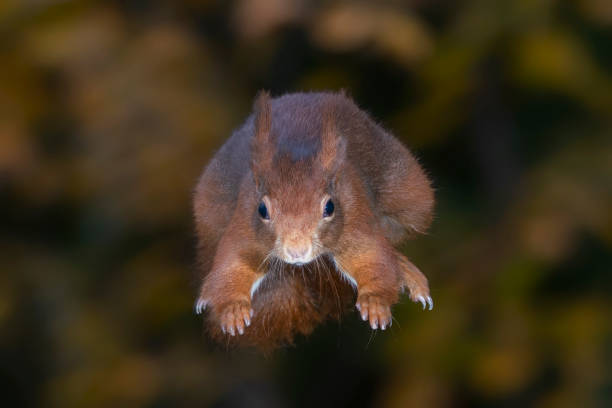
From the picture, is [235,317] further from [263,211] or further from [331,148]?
[331,148]

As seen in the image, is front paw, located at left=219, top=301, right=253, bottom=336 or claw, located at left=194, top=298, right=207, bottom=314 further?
claw, located at left=194, top=298, right=207, bottom=314

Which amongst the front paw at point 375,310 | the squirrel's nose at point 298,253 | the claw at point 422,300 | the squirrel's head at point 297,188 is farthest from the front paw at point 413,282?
the squirrel's nose at point 298,253

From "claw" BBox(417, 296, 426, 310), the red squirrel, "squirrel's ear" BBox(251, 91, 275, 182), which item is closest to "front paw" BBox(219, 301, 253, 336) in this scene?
the red squirrel

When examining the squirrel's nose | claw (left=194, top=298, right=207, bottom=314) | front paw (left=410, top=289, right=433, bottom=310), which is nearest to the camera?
the squirrel's nose

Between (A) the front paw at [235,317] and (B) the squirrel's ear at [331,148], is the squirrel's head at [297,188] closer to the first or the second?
(B) the squirrel's ear at [331,148]

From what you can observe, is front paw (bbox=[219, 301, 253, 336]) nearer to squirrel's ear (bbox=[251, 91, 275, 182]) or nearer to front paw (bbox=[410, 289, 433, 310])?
squirrel's ear (bbox=[251, 91, 275, 182])

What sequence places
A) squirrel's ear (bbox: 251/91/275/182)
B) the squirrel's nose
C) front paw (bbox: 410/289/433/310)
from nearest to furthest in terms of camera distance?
the squirrel's nose
squirrel's ear (bbox: 251/91/275/182)
front paw (bbox: 410/289/433/310)

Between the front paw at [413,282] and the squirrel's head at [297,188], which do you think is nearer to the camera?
the squirrel's head at [297,188]
